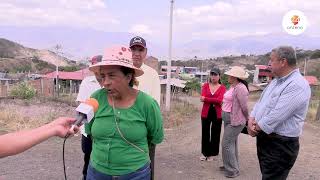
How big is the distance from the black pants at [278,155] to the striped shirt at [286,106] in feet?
0.21

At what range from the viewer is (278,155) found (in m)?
4.11

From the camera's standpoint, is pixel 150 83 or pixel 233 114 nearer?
pixel 150 83

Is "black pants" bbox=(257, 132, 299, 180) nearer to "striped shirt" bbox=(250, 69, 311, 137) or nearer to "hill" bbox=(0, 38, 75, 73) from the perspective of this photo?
"striped shirt" bbox=(250, 69, 311, 137)

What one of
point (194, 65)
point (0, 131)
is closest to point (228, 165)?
point (0, 131)

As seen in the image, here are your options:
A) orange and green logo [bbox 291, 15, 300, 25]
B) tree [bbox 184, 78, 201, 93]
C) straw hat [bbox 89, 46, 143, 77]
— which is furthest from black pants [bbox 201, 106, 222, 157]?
tree [bbox 184, 78, 201, 93]

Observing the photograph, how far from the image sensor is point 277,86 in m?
4.15

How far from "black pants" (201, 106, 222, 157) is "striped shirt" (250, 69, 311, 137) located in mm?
3138

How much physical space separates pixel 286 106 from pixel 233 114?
2387 millimetres

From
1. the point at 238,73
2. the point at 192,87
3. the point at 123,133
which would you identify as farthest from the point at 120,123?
the point at 192,87

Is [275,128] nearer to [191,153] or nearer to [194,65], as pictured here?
[191,153]

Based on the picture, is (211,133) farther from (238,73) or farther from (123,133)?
(123,133)

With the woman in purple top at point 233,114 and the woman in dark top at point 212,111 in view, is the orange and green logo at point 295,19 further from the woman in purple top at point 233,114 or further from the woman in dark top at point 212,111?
the woman in purple top at point 233,114

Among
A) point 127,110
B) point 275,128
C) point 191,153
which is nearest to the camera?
point 127,110

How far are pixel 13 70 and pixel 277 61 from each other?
7676 centimetres
